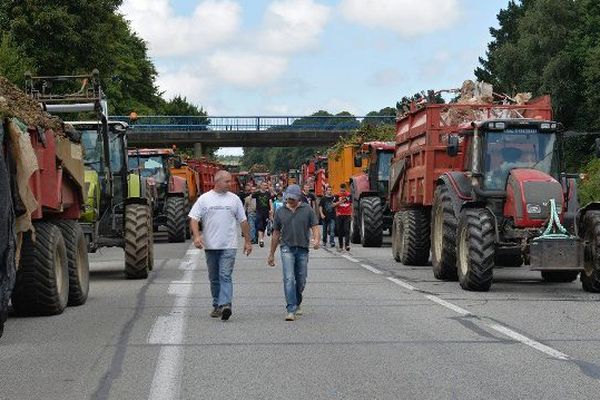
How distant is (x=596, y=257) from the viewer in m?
16.2

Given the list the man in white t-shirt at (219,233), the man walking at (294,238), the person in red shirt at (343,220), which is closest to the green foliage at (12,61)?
the person in red shirt at (343,220)

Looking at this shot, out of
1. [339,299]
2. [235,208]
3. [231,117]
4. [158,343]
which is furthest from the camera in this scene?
[231,117]

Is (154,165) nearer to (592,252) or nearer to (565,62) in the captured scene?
(592,252)

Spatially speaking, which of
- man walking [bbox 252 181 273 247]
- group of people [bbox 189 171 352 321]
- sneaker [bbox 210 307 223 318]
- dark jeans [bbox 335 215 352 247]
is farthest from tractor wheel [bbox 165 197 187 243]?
sneaker [bbox 210 307 223 318]

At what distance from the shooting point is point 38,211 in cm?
1354

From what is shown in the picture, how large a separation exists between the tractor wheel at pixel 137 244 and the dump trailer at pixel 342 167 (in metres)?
16.5

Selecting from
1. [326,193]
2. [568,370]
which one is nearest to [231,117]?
[326,193]

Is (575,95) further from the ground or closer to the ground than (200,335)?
further from the ground

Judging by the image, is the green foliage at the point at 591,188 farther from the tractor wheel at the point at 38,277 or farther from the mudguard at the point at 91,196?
the tractor wheel at the point at 38,277

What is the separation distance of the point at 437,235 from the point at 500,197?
8.57 ft

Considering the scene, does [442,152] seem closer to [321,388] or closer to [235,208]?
[235,208]

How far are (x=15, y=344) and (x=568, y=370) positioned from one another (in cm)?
520

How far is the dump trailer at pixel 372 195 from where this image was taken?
98.4 feet

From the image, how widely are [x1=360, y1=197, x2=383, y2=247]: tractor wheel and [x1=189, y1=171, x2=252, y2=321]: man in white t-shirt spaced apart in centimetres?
1602
